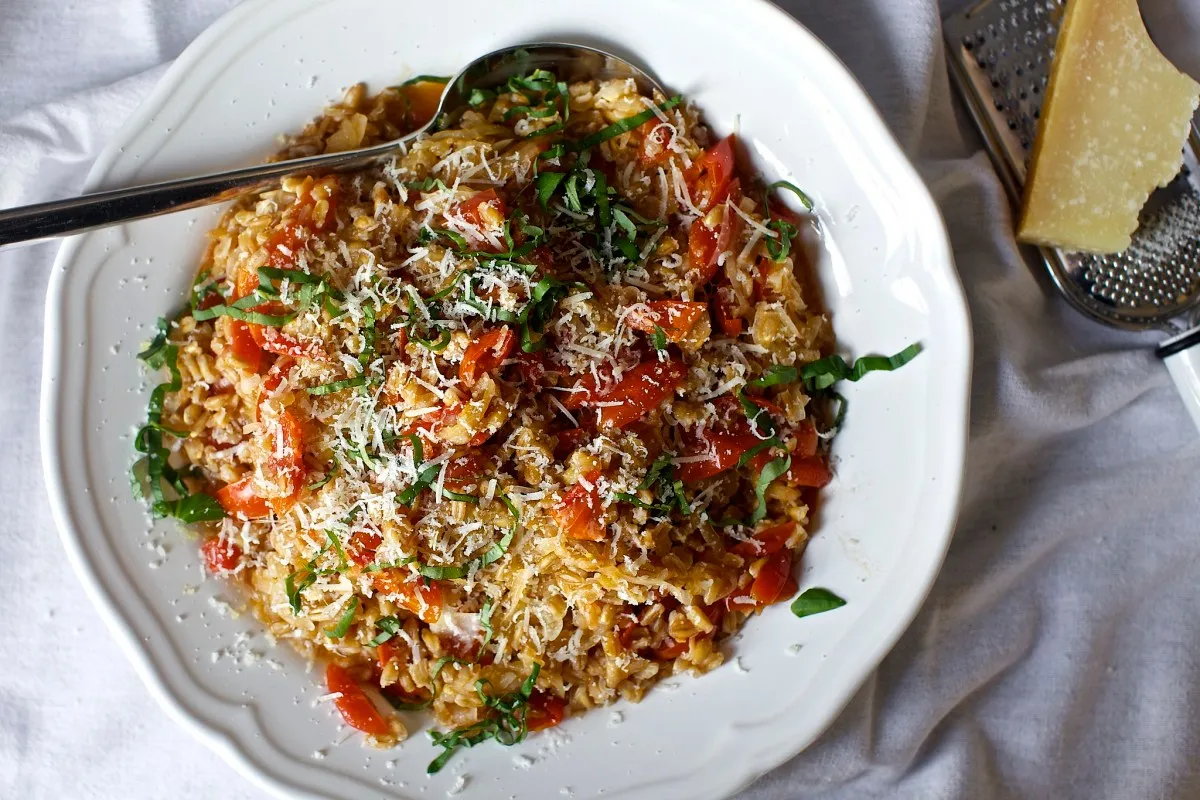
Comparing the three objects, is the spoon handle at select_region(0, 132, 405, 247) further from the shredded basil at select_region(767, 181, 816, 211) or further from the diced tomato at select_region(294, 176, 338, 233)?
the shredded basil at select_region(767, 181, 816, 211)

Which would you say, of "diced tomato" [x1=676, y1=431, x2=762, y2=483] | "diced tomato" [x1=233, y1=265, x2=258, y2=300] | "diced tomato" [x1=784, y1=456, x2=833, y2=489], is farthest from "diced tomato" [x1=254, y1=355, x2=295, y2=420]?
"diced tomato" [x1=784, y1=456, x2=833, y2=489]

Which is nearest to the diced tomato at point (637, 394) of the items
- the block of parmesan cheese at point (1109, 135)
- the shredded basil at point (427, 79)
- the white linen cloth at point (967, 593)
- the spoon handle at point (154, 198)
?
the spoon handle at point (154, 198)

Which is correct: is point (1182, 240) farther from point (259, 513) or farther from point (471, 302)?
point (259, 513)

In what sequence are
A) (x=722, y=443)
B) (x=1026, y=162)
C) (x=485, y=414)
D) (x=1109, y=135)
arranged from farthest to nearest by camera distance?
(x=1026, y=162) → (x=1109, y=135) → (x=722, y=443) → (x=485, y=414)

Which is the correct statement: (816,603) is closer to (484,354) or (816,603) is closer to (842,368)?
(842,368)

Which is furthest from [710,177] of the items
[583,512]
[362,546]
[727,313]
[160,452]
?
[160,452]

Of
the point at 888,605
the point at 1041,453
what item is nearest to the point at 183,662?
the point at 888,605
